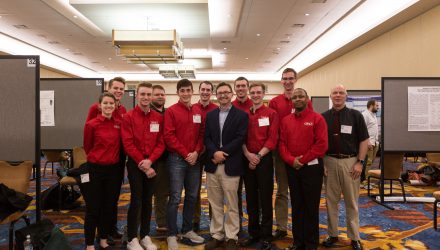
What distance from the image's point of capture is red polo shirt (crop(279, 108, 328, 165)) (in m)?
2.74

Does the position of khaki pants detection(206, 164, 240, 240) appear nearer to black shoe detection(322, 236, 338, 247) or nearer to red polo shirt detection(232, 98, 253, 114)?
red polo shirt detection(232, 98, 253, 114)

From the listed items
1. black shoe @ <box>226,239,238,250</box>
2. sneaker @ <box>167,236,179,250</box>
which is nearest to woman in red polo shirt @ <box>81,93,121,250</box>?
sneaker @ <box>167,236,179,250</box>

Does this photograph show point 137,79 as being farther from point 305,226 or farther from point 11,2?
point 305,226

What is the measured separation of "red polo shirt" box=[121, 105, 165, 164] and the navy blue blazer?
480 millimetres

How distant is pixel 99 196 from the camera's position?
112 inches

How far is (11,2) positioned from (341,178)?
7856 mm

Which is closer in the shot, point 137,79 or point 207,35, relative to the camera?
point 207,35

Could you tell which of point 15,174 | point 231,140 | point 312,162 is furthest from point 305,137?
point 15,174

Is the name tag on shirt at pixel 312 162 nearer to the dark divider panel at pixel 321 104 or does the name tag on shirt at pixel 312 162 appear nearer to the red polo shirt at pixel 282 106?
the red polo shirt at pixel 282 106

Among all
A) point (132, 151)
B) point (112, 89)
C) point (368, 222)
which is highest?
point (112, 89)

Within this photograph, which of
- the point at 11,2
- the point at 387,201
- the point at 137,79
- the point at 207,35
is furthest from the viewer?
the point at 137,79

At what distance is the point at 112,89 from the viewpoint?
3385mm

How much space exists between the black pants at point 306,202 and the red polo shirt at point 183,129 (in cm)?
93

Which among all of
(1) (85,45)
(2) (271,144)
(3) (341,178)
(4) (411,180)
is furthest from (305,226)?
(1) (85,45)
